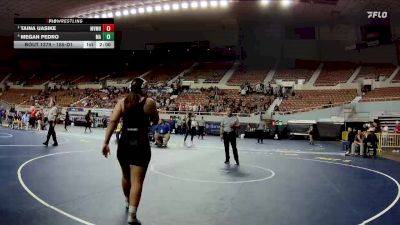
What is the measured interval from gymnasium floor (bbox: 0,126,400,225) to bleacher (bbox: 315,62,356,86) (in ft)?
76.0

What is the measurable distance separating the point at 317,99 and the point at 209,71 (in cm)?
1423

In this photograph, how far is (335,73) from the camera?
34.0 meters

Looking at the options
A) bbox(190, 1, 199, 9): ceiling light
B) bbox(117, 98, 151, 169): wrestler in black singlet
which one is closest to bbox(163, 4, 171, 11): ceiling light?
bbox(190, 1, 199, 9): ceiling light

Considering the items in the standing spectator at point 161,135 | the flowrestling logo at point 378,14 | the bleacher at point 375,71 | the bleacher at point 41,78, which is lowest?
the standing spectator at point 161,135

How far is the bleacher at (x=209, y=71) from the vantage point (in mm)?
38438

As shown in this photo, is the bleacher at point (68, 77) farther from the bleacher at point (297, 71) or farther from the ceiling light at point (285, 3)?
the ceiling light at point (285, 3)

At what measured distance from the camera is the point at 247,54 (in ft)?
131

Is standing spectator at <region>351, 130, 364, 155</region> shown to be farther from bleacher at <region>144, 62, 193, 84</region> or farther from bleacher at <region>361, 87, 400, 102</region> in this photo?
bleacher at <region>144, 62, 193, 84</region>

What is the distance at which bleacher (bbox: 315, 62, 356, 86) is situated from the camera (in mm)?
32434

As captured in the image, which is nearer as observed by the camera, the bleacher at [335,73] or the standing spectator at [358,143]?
the standing spectator at [358,143]

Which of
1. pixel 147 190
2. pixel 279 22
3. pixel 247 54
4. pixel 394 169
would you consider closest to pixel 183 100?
pixel 247 54

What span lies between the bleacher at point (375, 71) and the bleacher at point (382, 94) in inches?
113

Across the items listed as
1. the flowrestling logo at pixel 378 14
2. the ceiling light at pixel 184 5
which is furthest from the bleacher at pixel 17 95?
the flowrestling logo at pixel 378 14

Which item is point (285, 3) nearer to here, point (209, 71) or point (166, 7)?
point (166, 7)
